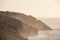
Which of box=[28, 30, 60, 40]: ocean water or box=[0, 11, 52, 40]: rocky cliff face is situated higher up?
box=[0, 11, 52, 40]: rocky cliff face

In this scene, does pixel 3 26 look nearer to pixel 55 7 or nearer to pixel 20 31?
pixel 20 31

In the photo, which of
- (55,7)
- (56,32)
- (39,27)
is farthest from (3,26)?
(55,7)

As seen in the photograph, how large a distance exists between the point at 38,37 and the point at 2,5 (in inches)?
31.6

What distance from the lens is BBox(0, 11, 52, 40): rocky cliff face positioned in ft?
4.98

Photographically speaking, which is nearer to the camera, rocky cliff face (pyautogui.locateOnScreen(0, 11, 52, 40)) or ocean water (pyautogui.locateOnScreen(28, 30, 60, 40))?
ocean water (pyautogui.locateOnScreen(28, 30, 60, 40))

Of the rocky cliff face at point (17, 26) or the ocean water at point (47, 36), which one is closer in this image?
the ocean water at point (47, 36)

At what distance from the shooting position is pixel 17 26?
1.56 metres

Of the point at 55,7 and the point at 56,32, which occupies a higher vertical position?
the point at 55,7

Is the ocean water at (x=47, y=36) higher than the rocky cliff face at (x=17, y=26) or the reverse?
the reverse

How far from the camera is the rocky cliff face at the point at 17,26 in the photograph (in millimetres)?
1519

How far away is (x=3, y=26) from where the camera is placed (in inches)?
63.3

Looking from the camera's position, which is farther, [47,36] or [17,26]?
[17,26]

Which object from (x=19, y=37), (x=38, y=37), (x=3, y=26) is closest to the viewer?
(x=38, y=37)

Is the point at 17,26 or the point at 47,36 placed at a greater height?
the point at 17,26
